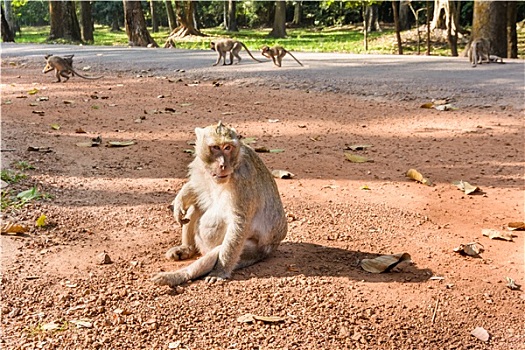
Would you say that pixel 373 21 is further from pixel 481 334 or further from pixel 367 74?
pixel 481 334

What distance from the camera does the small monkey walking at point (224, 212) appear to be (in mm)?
4164

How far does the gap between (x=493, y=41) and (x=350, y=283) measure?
52.2 ft

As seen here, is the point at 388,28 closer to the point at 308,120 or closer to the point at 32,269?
the point at 308,120

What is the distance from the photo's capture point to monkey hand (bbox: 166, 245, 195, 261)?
4789mm

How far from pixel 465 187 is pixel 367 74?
7.79m

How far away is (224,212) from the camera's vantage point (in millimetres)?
4438

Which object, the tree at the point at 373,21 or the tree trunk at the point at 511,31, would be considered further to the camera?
the tree at the point at 373,21

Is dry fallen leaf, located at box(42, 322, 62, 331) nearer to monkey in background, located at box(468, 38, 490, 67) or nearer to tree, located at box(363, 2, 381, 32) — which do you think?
monkey in background, located at box(468, 38, 490, 67)

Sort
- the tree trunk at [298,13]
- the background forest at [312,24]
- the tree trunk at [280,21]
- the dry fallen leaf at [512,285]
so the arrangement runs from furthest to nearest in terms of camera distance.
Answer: the tree trunk at [298,13], the tree trunk at [280,21], the background forest at [312,24], the dry fallen leaf at [512,285]

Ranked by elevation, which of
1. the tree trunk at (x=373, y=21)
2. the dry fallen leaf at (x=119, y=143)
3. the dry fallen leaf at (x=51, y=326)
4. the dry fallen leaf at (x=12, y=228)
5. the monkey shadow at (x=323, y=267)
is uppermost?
the tree trunk at (x=373, y=21)

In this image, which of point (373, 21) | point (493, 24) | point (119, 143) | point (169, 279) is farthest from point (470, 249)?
point (373, 21)

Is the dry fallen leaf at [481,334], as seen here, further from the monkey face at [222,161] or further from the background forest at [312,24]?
the background forest at [312,24]

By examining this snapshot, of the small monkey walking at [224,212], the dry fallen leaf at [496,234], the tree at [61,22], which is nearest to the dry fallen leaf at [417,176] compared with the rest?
the dry fallen leaf at [496,234]

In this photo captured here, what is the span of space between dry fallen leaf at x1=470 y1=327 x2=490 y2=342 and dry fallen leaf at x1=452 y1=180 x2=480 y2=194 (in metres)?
3.09
